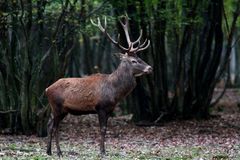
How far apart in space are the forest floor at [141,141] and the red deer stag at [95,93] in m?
0.73

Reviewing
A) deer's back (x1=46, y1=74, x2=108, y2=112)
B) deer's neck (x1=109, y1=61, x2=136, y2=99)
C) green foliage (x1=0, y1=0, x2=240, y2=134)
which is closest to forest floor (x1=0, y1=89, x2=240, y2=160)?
green foliage (x1=0, y1=0, x2=240, y2=134)

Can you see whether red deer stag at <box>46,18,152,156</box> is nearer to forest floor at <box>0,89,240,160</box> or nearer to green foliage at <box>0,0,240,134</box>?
forest floor at <box>0,89,240,160</box>

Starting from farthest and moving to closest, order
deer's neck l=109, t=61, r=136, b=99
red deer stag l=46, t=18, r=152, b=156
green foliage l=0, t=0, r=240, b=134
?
green foliage l=0, t=0, r=240, b=134 < deer's neck l=109, t=61, r=136, b=99 < red deer stag l=46, t=18, r=152, b=156

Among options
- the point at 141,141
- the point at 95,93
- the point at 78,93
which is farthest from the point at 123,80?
the point at 141,141

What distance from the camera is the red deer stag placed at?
11688 millimetres

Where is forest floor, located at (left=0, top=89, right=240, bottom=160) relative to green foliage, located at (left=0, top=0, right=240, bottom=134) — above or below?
below

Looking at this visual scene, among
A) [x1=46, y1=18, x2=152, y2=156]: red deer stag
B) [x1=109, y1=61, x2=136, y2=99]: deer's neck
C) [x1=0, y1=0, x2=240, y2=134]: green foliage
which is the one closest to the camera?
[x1=46, y1=18, x2=152, y2=156]: red deer stag

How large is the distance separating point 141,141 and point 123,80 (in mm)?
3114

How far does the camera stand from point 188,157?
11695 mm

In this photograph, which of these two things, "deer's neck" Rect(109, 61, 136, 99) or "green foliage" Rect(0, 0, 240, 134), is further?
"green foliage" Rect(0, 0, 240, 134)

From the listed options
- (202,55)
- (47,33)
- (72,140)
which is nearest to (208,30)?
(202,55)

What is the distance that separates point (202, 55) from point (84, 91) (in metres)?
8.72

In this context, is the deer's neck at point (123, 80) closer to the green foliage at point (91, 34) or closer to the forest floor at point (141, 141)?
the forest floor at point (141, 141)

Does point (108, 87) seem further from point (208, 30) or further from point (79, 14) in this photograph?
point (208, 30)
